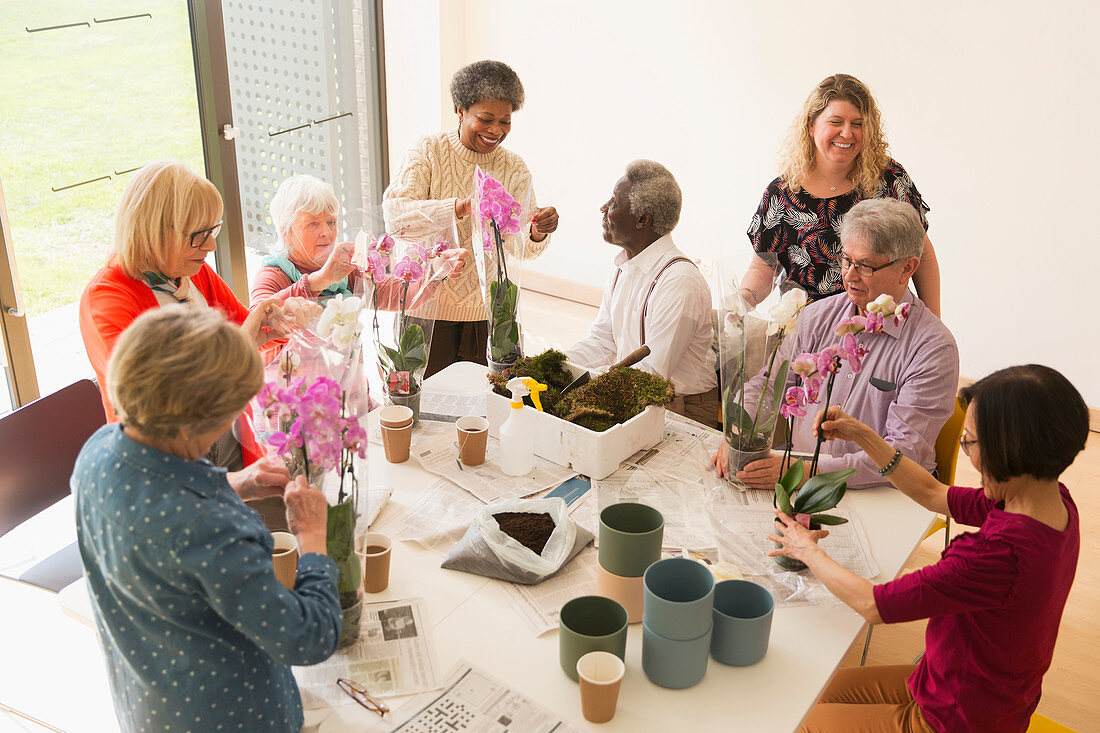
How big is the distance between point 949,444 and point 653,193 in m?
1.18

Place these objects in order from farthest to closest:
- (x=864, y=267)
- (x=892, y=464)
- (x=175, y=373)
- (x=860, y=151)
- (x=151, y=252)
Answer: (x=860, y=151), (x=864, y=267), (x=151, y=252), (x=892, y=464), (x=175, y=373)

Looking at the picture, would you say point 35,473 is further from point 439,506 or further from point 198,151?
point 198,151

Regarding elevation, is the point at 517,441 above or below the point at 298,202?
below

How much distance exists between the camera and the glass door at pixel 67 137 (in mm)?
3398

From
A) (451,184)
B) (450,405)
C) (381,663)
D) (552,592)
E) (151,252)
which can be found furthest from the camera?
(451,184)

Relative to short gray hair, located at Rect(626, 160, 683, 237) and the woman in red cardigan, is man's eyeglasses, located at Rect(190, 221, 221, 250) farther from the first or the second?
short gray hair, located at Rect(626, 160, 683, 237)

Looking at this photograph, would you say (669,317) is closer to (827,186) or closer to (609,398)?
(609,398)

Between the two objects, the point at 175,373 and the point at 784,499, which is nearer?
the point at 175,373

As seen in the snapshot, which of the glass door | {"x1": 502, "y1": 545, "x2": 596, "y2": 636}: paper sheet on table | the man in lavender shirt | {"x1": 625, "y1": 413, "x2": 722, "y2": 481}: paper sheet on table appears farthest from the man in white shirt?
the glass door

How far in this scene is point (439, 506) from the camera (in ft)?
7.04

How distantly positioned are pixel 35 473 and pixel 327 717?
1.47 m

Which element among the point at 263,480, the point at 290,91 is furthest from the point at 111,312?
the point at 290,91

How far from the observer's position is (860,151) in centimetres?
304

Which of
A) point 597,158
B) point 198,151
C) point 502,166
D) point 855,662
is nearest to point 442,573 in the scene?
point 855,662
